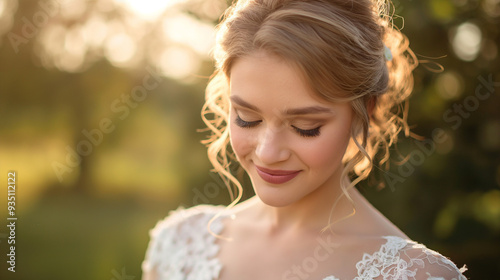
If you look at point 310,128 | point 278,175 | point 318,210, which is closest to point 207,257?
point 318,210

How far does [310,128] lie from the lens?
178 cm

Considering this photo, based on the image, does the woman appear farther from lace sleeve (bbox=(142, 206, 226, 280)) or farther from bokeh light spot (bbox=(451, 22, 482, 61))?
bokeh light spot (bbox=(451, 22, 482, 61))

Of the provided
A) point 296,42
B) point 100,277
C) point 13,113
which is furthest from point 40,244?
point 296,42

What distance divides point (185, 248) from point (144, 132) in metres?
8.84

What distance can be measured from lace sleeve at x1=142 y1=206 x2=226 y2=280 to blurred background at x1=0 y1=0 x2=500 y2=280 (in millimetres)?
1146

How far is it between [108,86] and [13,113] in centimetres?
190

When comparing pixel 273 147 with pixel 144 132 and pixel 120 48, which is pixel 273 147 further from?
pixel 144 132

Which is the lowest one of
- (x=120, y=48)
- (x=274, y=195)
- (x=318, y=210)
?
(x=318, y=210)

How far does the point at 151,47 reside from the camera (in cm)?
729

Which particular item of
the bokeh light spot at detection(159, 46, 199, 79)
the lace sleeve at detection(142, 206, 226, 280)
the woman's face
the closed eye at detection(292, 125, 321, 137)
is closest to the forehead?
the woman's face

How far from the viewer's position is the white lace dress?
1.81 m

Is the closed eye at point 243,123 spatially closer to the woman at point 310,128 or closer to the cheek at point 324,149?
the woman at point 310,128

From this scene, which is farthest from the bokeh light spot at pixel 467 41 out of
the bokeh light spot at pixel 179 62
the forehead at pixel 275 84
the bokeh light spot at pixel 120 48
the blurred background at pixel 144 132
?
the bokeh light spot at pixel 120 48

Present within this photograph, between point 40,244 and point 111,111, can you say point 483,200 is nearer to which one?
point 40,244
